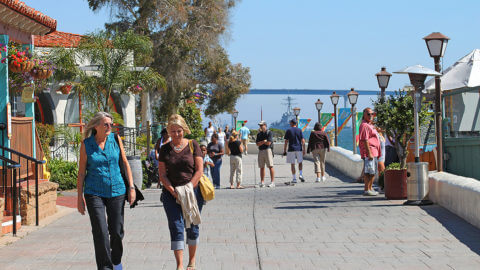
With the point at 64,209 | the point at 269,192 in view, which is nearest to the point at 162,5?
the point at 269,192

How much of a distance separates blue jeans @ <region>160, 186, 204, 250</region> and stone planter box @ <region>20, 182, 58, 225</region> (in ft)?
14.8

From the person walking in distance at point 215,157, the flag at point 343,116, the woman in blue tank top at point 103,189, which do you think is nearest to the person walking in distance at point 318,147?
the person walking in distance at point 215,157

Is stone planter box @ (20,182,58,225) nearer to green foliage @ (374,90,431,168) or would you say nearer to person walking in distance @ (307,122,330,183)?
green foliage @ (374,90,431,168)

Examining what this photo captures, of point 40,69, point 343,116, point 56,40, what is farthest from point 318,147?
point 56,40

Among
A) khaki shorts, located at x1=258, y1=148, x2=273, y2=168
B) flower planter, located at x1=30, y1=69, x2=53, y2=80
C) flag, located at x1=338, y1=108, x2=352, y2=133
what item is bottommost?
khaki shorts, located at x1=258, y1=148, x2=273, y2=168

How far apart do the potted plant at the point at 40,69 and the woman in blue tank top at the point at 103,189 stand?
19.5 feet

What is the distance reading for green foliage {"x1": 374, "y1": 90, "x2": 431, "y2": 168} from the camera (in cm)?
1423

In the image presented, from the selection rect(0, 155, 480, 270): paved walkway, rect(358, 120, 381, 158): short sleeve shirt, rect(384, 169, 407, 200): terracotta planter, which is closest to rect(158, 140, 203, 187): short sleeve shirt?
rect(0, 155, 480, 270): paved walkway

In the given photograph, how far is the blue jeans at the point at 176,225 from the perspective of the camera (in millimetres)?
7043

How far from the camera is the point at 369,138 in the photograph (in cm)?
1422

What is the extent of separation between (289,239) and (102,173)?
311 centimetres

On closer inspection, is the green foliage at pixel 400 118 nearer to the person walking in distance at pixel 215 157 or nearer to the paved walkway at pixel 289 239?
the paved walkway at pixel 289 239

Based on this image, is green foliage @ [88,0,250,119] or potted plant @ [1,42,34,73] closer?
potted plant @ [1,42,34,73]

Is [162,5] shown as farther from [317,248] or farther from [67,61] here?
[317,248]
